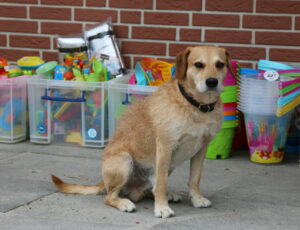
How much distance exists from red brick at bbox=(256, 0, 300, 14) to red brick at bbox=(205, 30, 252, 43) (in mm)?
288

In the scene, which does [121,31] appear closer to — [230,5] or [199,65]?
[230,5]

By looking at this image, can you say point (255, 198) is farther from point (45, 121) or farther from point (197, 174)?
point (45, 121)

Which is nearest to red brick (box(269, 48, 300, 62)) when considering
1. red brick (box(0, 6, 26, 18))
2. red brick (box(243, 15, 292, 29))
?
red brick (box(243, 15, 292, 29))

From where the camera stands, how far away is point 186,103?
4555 millimetres

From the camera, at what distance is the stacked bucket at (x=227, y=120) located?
6.14 meters

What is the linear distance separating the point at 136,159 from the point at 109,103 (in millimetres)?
1840

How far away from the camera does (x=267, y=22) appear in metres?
6.54

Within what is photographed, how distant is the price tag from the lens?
5910 mm

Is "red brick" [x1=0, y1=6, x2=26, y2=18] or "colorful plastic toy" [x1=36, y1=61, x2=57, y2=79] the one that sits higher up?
"red brick" [x1=0, y1=6, x2=26, y2=18]

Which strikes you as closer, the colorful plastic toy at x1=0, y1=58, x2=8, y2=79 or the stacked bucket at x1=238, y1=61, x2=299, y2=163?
the stacked bucket at x1=238, y1=61, x2=299, y2=163

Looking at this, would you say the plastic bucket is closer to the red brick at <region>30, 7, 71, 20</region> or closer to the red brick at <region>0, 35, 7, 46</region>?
the red brick at <region>30, 7, 71, 20</region>

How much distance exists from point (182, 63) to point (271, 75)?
1660 mm

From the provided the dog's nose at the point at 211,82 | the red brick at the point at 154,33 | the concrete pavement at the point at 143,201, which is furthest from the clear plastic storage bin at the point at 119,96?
the dog's nose at the point at 211,82

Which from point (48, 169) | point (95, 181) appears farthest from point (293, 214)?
point (48, 169)
